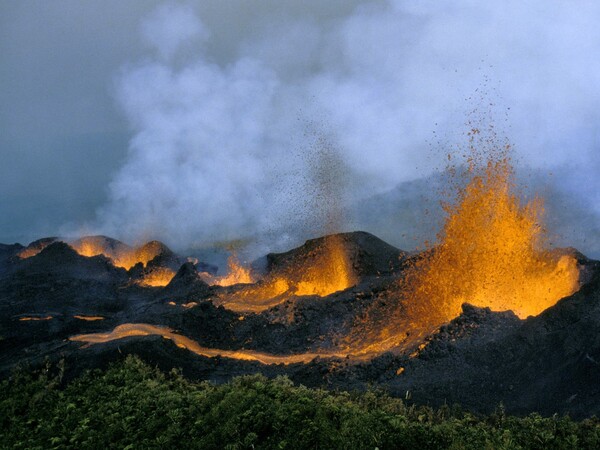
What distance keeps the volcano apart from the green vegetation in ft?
7.36

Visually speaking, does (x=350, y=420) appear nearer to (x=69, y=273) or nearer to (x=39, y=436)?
(x=39, y=436)

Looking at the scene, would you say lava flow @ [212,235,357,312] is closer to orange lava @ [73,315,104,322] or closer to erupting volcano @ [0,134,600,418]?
erupting volcano @ [0,134,600,418]

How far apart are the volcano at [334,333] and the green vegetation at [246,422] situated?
2.24 m

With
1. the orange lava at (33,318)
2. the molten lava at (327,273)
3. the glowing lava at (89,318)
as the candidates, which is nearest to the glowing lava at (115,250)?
the glowing lava at (89,318)

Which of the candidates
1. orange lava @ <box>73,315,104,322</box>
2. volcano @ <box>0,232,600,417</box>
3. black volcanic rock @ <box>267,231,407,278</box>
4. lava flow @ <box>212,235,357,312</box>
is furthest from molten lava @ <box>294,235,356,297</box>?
orange lava @ <box>73,315,104,322</box>

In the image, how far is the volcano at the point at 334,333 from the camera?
1598 cm

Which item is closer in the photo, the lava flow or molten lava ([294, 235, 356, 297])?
the lava flow

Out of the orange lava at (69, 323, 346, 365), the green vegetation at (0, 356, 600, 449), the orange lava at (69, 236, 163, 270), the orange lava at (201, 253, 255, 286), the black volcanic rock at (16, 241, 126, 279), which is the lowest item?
the green vegetation at (0, 356, 600, 449)

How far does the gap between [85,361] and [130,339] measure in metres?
2.69

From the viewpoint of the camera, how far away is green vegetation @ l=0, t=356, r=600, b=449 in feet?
31.3

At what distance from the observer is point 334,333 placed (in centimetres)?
2302

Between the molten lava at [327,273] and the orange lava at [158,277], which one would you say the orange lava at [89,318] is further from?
the orange lava at [158,277]

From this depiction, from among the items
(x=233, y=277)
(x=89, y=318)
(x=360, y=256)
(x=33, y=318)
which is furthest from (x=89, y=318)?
(x=360, y=256)

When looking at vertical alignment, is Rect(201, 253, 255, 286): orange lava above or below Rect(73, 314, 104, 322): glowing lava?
above
